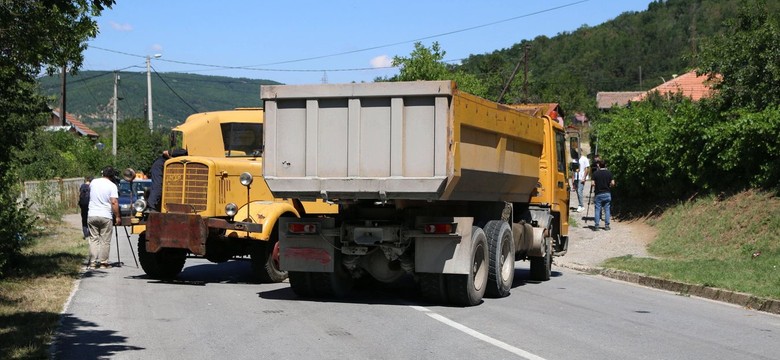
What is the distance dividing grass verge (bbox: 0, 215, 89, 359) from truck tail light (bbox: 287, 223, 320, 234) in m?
3.14

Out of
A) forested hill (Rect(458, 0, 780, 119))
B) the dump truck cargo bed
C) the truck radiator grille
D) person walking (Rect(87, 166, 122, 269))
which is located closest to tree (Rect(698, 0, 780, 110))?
the dump truck cargo bed

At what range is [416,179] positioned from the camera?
Result: 11695 millimetres

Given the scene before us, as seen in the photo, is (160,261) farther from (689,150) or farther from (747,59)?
(747,59)

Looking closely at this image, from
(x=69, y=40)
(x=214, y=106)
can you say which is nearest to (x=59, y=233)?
(x=69, y=40)

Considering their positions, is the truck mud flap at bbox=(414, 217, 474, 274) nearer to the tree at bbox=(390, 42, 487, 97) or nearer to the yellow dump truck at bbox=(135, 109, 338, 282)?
the yellow dump truck at bbox=(135, 109, 338, 282)

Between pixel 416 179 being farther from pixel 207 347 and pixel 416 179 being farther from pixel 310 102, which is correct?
pixel 207 347

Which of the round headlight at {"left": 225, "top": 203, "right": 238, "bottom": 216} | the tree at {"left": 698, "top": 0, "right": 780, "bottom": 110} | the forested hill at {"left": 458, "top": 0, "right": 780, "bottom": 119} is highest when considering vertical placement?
the forested hill at {"left": 458, "top": 0, "right": 780, "bottom": 119}

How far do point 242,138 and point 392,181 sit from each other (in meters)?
5.33

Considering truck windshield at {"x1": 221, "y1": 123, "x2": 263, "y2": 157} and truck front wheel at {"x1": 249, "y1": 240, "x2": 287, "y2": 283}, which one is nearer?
truck front wheel at {"x1": 249, "y1": 240, "x2": 287, "y2": 283}

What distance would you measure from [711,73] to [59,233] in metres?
19.4

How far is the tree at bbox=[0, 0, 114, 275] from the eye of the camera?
13.2 m

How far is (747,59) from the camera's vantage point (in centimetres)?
2377

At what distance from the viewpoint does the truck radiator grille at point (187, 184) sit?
1495 centimetres

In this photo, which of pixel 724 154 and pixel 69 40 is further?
pixel 724 154
